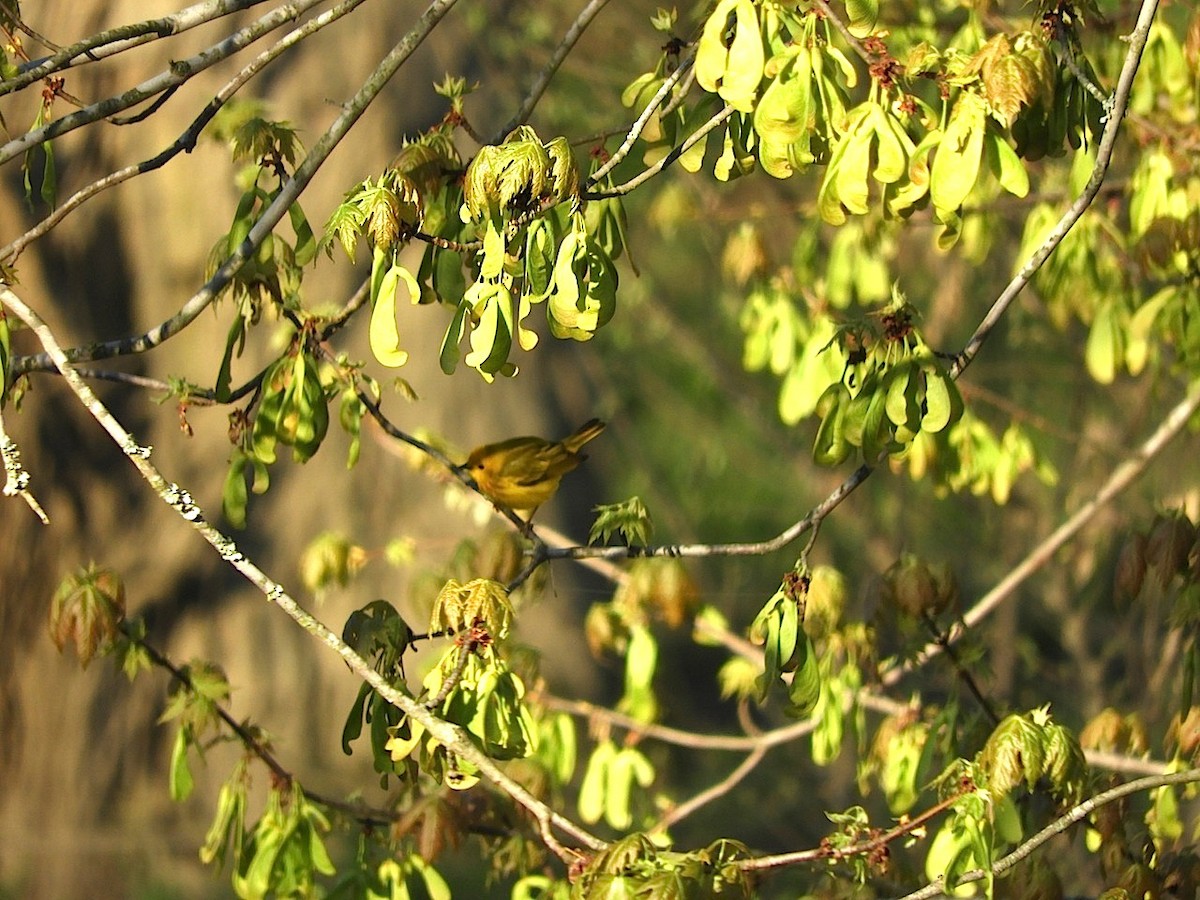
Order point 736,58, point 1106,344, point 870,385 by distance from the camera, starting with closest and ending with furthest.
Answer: point 736,58 → point 870,385 → point 1106,344

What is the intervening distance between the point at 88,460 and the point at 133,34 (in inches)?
179

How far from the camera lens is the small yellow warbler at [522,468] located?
4.05m

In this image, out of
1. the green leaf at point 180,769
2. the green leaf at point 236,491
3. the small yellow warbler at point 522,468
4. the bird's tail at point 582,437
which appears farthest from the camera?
the bird's tail at point 582,437

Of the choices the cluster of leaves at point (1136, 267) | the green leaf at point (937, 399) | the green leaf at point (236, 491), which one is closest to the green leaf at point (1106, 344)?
the cluster of leaves at point (1136, 267)

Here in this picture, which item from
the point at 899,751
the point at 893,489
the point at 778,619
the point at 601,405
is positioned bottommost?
the point at 778,619

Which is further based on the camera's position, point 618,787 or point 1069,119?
point 618,787

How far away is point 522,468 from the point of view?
407 centimetres

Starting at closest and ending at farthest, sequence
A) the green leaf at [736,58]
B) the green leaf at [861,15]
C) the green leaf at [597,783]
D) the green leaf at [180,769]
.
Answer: the green leaf at [736,58] < the green leaf at [861,15] < the green leaf at [180,769] < the green leaf at [597,783]

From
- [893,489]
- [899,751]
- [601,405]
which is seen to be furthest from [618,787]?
[601,405]

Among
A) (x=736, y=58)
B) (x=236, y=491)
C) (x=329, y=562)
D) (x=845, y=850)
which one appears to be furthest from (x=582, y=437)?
(x=736, y=58)

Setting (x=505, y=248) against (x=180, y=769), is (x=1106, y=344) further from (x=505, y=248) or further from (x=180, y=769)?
(x=180, y=769)

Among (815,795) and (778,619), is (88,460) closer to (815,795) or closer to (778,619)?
(815,795)

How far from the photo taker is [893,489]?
248 inches

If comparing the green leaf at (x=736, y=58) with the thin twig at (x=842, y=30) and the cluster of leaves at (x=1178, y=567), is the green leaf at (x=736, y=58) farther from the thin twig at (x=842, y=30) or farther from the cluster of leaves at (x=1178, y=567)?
the cluster of leaves at (x=1178, y=567)
